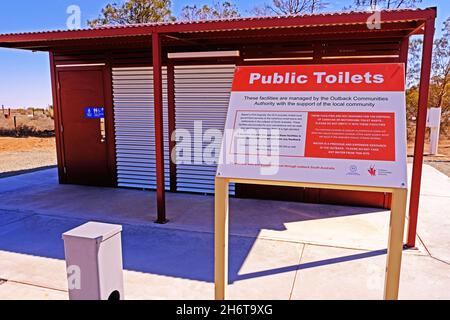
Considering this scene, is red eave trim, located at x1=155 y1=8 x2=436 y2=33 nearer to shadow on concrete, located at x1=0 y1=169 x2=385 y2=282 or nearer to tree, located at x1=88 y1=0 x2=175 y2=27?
shadow on concrete, located at x1=0 y1=169 x2=385 y2=282

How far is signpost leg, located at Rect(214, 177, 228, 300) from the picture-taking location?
108 inches

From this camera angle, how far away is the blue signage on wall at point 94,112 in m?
7.32

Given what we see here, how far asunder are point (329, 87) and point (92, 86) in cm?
570

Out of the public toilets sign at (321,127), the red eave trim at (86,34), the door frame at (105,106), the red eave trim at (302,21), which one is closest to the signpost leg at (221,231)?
the public toilets sign at (321,127)

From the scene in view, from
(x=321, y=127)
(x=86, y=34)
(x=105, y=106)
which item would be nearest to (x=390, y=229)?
(x=321, y=127)

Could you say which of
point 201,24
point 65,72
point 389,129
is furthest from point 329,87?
point 65,72

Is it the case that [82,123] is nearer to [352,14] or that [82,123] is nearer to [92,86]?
[92,86]

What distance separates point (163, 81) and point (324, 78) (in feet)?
14.7

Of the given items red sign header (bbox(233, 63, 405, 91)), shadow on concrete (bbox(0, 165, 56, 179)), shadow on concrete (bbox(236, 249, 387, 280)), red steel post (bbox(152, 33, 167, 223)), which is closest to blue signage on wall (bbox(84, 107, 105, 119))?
red steel post (bbox(152, 33, 167, 223))

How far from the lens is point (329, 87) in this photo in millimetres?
2754

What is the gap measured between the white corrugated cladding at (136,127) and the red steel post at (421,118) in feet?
13.7

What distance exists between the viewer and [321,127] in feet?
8.75

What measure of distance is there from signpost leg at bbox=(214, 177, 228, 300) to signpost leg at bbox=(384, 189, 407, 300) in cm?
112

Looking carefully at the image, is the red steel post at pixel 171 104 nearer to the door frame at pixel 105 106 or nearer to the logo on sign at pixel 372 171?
the door frame at pixel 105 106
